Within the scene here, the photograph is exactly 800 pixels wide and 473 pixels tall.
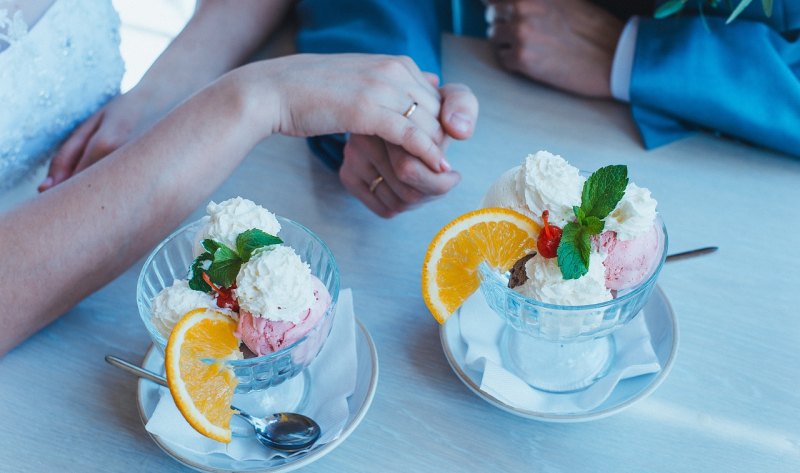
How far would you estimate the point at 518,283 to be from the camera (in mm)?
772

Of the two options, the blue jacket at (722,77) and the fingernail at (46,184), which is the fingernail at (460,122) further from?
the fingernail at (46,184)

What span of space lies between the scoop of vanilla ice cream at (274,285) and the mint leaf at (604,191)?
0.98ft

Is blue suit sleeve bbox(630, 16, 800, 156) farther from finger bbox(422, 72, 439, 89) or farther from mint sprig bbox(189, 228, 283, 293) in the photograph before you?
mint sprig bbox(189, 228, 283, 293)

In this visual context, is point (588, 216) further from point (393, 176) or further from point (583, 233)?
point (393, 176)

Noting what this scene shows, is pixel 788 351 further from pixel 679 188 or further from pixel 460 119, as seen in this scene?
pixel 460 119

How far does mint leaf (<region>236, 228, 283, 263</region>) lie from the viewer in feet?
2.35

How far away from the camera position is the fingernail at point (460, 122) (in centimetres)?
101

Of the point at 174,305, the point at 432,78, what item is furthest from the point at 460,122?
the point at 174,305

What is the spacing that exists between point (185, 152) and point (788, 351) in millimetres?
791

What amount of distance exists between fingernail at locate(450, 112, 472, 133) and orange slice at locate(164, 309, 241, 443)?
0.46 meters

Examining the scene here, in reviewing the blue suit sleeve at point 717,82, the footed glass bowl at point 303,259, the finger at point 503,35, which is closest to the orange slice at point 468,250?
the footed glass bowl at point 303,259

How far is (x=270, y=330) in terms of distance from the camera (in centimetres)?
71

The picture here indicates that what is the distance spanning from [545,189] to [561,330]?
16 cm

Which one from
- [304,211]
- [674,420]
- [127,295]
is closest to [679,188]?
[674,420]
